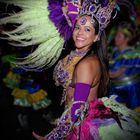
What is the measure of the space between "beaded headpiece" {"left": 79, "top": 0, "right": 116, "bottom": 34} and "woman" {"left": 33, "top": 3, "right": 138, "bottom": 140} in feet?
0.12

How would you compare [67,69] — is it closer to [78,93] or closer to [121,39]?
[78,93]

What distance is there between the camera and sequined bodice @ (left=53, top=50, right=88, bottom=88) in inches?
130

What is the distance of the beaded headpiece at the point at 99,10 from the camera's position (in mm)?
3186

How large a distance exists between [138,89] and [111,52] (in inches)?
37.9

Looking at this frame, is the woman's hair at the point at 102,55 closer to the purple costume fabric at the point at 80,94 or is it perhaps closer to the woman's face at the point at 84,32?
the woman's face at the point at 84,32

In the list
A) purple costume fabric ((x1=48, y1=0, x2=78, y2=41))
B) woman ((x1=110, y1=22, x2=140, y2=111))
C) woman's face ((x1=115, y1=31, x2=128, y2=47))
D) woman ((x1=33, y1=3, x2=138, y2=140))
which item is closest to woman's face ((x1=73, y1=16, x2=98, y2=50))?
woman ((x1=33, y1=3, x2=138, y2=140))

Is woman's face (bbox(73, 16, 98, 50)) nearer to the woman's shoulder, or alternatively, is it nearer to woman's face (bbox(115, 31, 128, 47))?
the woman's shoulder

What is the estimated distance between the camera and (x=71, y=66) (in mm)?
3316

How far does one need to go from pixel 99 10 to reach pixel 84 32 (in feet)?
0.83

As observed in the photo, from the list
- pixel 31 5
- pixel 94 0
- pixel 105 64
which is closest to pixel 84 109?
pixel 105 64

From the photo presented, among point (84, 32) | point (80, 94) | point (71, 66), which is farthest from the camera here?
point (71, 66)

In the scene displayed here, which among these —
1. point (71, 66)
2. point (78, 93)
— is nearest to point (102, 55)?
point (71, 66)

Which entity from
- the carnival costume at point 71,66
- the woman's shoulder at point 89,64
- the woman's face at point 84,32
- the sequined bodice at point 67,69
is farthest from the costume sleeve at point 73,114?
the woman's face at point 84,32

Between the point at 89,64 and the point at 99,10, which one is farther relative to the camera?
the point at 99,10
